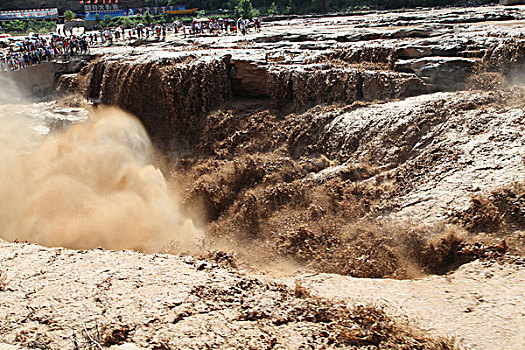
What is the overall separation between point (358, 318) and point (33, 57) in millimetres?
17009

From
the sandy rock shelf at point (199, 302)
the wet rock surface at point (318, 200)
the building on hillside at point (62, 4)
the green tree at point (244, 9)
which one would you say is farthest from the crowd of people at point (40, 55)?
the building on hillside at point (62, 4)

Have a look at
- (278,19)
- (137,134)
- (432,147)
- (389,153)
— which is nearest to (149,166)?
(137,134)

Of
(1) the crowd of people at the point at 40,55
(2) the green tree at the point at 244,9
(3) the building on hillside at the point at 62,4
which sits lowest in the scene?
(1) the crowd of people at the point at 40,55

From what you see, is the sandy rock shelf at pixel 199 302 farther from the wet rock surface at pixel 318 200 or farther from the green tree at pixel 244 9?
the green tree at pixel 244 9

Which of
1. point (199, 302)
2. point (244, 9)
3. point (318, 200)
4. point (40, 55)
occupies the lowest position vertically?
point (318, 200)

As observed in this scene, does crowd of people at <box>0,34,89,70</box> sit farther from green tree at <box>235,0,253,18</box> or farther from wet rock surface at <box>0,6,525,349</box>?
green tree at <box>235,0,253,18</box>

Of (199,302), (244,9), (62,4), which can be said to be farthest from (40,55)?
(62,4)

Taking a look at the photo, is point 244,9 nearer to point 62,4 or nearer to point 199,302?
point 62,4

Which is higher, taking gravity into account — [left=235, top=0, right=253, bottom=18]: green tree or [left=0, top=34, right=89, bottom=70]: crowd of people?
[left=235, top=0, right=253, bottom=18]: green tree

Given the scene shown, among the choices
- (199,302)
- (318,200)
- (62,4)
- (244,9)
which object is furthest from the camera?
(62,4)

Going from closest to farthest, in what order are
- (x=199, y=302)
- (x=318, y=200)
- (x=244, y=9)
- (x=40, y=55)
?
(x=199, y=302), (x=318, y=200), (x=40, y=55), (x=244, y=9)

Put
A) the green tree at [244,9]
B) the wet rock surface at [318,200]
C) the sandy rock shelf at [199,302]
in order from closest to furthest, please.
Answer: the sandy rock shelf at [199,302]
the wet rock surface at [318,200]
the green tree at [244,9]

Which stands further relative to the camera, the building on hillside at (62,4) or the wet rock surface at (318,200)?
the building on hillside at (62,4)

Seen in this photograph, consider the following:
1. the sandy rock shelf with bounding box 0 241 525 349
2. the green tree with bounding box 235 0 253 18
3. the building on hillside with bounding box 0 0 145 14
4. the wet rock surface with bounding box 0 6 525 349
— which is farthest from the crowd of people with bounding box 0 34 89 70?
the building on hillside with bounding box 0 0 145 14
